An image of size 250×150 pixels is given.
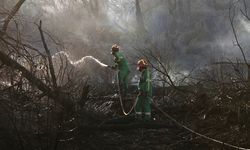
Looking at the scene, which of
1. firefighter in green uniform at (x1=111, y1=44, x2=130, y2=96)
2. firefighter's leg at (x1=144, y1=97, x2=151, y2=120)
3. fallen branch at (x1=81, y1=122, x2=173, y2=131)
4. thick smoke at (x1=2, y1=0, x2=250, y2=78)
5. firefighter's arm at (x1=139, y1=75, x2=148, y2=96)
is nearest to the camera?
fallen branch at (x1=81, y1=122, x2=173, y2=131)

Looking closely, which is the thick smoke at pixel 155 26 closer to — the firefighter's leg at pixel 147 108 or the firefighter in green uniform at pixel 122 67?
the firefighter in green uniform at pixel 122 67

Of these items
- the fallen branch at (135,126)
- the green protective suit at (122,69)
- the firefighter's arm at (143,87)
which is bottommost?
the fallen branch at (135,126)

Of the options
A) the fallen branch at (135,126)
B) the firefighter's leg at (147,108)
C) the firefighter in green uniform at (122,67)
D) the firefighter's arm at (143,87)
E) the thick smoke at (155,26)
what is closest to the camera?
the fallen branch at (135,126)

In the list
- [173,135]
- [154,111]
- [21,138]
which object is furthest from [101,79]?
[21,138]

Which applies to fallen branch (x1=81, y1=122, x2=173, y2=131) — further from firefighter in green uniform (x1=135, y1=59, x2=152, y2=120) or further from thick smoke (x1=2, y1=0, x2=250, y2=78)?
thick smoke (x1=2, y1=0, x2=250, y2=78)

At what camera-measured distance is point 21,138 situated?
7.74 m

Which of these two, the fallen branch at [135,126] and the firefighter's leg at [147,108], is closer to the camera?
the fallen branch at [135,126]

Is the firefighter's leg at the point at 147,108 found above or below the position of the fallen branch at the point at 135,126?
above

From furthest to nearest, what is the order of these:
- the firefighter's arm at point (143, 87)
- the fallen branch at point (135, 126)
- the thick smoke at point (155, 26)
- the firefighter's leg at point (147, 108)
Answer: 1. the thick smoke at point (155, 26)
2. the firefighter's arm at point (143, 87)
3. the firefighter's leg at point (147, 108)
4. the fallen branch at point (135, 126)

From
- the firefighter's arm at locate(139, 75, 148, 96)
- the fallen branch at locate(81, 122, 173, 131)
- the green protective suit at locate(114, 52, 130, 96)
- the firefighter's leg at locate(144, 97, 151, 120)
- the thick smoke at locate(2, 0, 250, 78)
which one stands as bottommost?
the fallen branch at locate(81, 122, 173, 131)

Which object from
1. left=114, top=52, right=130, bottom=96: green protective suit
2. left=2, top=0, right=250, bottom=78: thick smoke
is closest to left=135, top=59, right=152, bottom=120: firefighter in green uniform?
left=114, top=52, right=130, bottom=96: green protective suit

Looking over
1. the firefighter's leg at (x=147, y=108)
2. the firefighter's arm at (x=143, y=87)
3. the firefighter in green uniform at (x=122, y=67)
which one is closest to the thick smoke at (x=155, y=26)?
the firefighter in green uniform at (x=122, y=67)

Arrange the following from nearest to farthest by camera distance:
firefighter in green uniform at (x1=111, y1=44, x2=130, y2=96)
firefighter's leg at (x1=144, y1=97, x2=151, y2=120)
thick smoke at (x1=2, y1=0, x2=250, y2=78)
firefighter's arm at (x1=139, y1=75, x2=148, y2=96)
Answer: firefighter's leg at (x1=144, y1=97, x2=151, y2=120)
firefighter's arm at (x1=139, y1=75, x2=148, y2=96)
firefighter in green uniform at (x1=111, y1=44, x2=130, y2=96)
thick smoke at (x1=2, y1=0, x2=250, y2=78)

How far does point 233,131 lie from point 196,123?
101 centimetres
